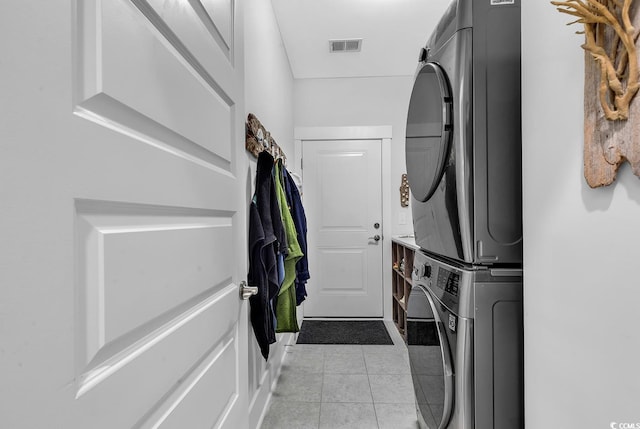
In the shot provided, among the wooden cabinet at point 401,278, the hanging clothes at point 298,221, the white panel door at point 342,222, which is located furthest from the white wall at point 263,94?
the wooden cabinet at point 401,278

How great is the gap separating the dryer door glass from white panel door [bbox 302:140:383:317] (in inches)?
81.3

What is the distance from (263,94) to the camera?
6.82ft

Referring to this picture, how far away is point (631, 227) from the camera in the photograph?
0.56 m

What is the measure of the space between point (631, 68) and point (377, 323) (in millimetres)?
3269

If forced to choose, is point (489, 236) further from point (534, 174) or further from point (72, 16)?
point (72, 16)

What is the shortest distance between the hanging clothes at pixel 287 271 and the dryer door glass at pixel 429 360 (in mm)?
686

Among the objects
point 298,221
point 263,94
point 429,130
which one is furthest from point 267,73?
point 429,130

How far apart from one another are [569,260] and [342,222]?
9.86 feet

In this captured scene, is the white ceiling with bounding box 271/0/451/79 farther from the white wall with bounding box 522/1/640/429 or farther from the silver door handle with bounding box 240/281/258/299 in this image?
the silver door handle with bounding box 240/281/258/299

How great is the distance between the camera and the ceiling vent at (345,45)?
293 cm

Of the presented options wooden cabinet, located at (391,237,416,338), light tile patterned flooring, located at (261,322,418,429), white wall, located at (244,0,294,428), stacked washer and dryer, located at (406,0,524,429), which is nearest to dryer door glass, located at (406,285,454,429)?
stacked washer and dryer, located at (406,0,524,429)

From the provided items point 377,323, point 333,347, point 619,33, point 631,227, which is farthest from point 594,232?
point 377,323

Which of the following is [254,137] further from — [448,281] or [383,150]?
[383,150]

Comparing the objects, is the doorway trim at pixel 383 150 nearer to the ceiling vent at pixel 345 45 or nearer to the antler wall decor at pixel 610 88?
the ceiling vent at pixel 345 45
